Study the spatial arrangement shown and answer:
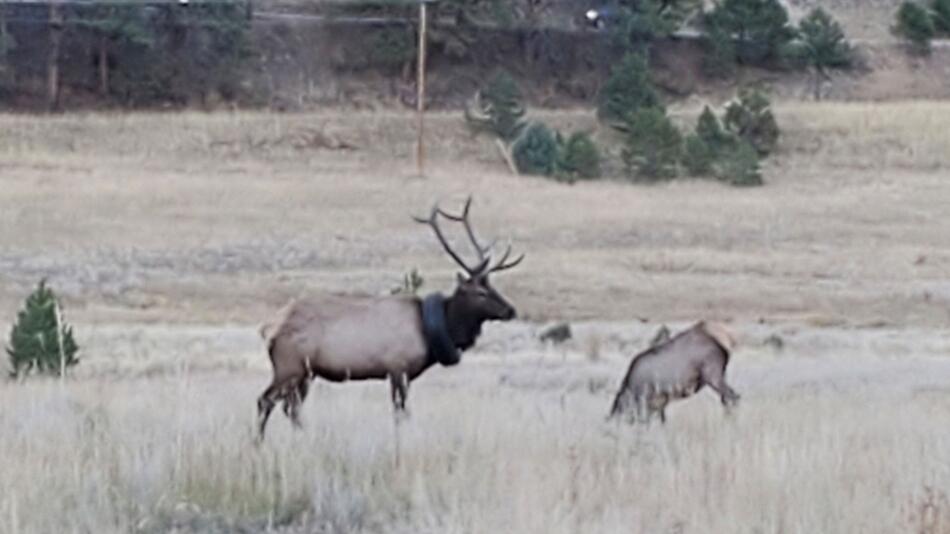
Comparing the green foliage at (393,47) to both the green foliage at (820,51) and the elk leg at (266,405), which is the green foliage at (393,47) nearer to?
the green foliage at (820,51)

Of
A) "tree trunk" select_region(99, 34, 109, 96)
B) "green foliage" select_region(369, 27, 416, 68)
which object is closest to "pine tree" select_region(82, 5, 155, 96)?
"tree trunk" select_region(99, 34, 109, 96)

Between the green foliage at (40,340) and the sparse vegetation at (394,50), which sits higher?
the sparse vegetation at (394,50)

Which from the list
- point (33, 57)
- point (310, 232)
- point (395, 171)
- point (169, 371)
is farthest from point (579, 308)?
point (33, 57)

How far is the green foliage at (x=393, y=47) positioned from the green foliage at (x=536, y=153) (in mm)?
13111

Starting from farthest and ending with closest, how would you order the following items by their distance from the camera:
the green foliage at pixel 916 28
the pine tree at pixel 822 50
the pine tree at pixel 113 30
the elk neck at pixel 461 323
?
the green foliage at pixel 916 28 → the pine tree at pixel 822 50 → the pine tree at pixel 113 30 → the elk neck at pixel 461 323

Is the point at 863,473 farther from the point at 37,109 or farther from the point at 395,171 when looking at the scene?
the point at 37,109

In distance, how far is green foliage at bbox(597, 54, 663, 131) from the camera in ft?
211

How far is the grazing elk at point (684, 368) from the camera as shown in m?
13.3

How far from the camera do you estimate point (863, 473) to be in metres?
7.73

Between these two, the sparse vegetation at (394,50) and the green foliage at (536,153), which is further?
the sparse vegetation at (394,50)

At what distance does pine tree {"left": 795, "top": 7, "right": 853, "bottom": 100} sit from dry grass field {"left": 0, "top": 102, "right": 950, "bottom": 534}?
6.28 metres

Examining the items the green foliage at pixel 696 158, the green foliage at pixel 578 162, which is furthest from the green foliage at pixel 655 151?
the green foliage at pixel 578 162

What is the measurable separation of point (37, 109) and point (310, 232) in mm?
21338

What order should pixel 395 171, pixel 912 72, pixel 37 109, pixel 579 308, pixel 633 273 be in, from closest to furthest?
pixel 579 308 → pixel 633 273 → pixel 395 171 → pixel 37 109 → pixel 912 72
